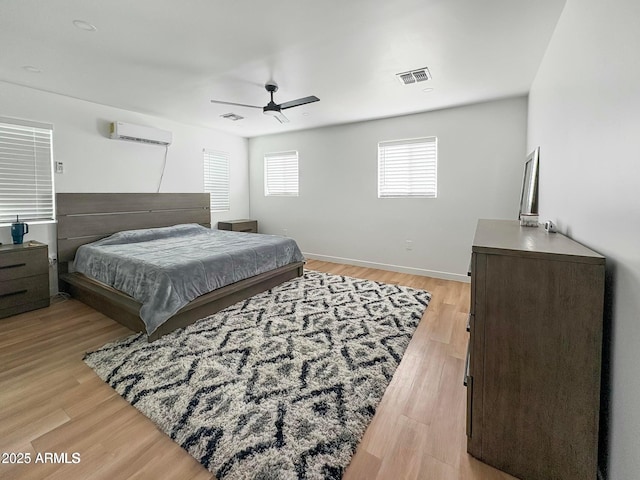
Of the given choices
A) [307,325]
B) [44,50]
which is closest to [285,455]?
[307,325]

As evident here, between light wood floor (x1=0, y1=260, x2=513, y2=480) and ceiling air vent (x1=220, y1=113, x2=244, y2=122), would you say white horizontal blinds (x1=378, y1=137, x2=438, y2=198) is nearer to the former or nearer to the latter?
ceiling air vent (x1=220, y1=113, x2=244, y2=122)

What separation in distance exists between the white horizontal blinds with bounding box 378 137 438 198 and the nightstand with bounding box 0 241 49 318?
4535 millimetres

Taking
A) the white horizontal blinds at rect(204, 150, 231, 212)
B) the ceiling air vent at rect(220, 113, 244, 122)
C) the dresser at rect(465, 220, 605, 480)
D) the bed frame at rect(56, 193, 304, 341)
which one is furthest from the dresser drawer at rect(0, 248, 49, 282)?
the dresser at rect(465, 220, 605, 480)

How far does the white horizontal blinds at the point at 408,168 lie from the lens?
4453 millimetres

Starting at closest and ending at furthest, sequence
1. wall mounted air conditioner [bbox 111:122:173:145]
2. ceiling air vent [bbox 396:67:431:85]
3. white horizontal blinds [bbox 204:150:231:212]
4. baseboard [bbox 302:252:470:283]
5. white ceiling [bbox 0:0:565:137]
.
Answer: white ceiling [bbox 0:0:565:137]
ceiling air vent [bbox 396:67:431:85]
wall mounted air conditioner [bbox 111:122:173:145]
baseboard [bbox 302:252:470:283]
white horizontal blinds [bbox 204:150:231:212]

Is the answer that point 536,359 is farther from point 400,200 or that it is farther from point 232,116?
point 232,116

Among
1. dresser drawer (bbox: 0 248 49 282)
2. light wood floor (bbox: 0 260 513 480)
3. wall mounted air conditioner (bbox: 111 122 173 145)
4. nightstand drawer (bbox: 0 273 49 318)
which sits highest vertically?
wall mounted air conditioner (bbox: 111 122 173 145)

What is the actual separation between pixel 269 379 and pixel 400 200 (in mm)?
3552

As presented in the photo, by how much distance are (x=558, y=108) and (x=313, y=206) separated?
4068 millimetres

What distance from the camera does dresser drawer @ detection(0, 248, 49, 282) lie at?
3.00 m

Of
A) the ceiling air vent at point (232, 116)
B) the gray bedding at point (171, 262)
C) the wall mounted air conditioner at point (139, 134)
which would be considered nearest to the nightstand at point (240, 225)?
the gray bedding at point (171, 262)

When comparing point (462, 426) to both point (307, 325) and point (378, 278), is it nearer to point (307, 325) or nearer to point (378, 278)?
point (307, 325)

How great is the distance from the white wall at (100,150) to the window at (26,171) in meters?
0.09

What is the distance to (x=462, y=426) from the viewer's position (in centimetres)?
164
